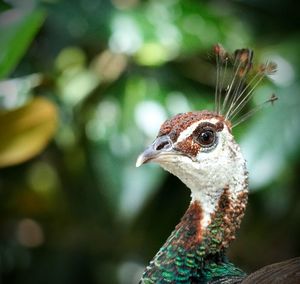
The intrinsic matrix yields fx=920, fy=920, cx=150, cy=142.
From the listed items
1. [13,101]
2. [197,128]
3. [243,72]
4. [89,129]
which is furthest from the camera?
[89,129]

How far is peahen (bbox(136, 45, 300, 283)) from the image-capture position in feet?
4.85

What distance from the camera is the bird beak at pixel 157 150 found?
146cm

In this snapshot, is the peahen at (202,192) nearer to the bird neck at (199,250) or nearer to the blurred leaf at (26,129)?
the bird neck at (199,250)

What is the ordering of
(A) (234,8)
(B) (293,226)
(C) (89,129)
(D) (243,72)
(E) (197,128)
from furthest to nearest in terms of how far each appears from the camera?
(B) (293,226)
(A) (234,8)
(C) (89,129)
(D) (243,72)
(E) (197,128)

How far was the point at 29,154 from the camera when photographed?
7.05 feet

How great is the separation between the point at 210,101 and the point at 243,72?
2.12 feet

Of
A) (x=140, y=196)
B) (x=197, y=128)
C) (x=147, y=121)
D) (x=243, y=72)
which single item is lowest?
(x=197, y=128)

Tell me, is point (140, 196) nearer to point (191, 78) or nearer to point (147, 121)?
point (147, 121)

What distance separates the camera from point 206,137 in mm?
1499

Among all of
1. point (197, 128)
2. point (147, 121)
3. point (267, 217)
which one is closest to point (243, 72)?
point (197, 128)

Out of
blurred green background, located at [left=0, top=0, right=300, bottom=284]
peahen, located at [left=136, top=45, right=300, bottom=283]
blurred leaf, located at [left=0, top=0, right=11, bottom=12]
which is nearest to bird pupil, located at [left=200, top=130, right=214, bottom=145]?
peahen, located at [left=136, top=45, right=300, bottom=283]

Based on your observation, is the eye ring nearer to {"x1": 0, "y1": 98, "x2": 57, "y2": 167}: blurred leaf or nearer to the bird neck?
the bird neck

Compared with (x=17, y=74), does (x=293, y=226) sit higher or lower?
lower

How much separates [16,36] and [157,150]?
27.9 inches
